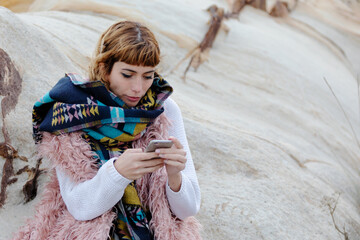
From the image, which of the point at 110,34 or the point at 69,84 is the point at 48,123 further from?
the point at 110,34

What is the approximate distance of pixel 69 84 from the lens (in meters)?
1.78

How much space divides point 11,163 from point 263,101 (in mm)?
3130

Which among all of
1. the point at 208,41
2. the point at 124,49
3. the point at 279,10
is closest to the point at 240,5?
the point at 279,10

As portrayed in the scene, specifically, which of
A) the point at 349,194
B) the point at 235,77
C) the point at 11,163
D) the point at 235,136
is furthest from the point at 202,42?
the point at 11,163

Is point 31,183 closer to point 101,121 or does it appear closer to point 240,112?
point 101,121

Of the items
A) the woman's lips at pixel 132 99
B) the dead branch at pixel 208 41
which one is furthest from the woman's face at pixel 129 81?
the dead branch at pixel 208 41

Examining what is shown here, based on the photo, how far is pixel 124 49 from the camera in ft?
5.59

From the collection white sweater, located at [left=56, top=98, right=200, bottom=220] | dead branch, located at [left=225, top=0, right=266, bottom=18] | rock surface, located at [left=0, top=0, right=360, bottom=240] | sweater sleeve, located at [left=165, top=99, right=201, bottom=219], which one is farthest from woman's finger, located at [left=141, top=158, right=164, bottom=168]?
dead branch, located at [left=225, top=0, right=266, bottom=18]

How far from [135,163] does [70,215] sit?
0.48 m

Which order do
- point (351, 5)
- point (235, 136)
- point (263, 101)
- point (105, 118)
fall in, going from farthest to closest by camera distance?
point (351, 5)
point (263, 101)
point (235, 136)
point (105, 118)

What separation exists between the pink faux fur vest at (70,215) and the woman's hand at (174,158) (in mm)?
179

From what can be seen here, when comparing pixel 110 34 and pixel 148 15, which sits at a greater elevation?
pixel 110 34

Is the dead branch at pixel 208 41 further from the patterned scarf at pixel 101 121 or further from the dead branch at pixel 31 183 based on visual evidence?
the patterned scarf at pixel 101 121

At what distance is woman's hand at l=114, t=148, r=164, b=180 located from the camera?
1537mm
